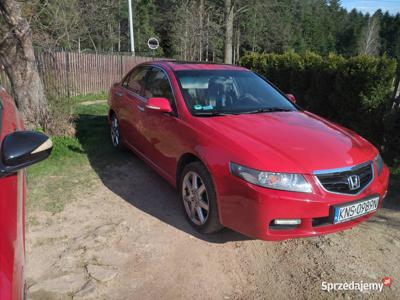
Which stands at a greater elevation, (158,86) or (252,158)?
(158,86)

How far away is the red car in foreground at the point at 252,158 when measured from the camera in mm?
2891

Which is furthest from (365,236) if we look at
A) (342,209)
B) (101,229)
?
(101,229)

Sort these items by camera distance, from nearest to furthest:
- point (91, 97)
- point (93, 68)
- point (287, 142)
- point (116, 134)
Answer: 1. point (287, 142)
2. point (116, 134)
3. point (91, 97)
4. point (93, 68)

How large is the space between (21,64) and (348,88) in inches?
229

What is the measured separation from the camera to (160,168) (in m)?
4.42

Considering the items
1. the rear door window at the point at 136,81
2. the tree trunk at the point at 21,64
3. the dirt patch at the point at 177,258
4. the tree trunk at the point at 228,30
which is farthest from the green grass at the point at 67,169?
the tree trunk at the point at 228,30

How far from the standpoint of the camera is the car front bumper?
284 cm

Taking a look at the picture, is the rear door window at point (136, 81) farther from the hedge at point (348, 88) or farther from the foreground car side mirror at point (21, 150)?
the hedge at point (348, 88)

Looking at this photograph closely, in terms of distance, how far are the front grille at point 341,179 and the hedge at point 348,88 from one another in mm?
3221

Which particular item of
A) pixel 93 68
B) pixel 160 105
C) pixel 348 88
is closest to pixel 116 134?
pixel 160 105

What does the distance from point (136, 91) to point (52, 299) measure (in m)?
3.28

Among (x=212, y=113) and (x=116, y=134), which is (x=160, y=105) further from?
(x=116, y=134)

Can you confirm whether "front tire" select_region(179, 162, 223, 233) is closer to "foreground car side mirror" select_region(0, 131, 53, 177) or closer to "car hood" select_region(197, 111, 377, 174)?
"car hood" select_region(197, 111, 377, 174)

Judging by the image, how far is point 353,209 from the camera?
3.03 meters
